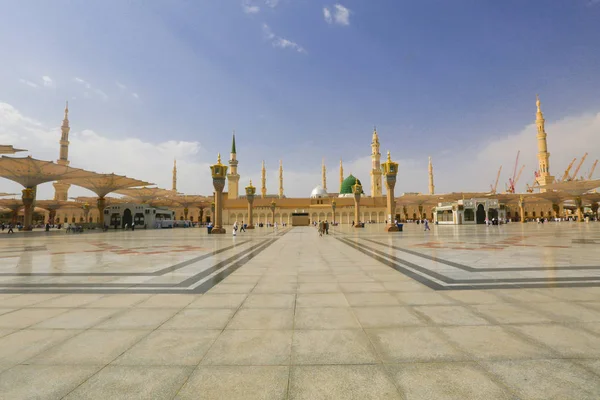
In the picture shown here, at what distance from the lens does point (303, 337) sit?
3.59m

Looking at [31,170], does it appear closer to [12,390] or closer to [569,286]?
[12,390]

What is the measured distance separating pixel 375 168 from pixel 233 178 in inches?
1667

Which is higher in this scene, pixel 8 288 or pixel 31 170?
pixel 31 170

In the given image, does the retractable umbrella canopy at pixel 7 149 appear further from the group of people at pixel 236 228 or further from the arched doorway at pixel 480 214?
the arched doorway at pixel 480 214

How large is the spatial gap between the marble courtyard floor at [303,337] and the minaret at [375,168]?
8549 cm

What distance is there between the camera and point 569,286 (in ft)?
19.6

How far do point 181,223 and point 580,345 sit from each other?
229 ft

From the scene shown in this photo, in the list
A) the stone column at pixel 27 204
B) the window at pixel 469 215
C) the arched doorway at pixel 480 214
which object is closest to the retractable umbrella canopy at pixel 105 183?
the stone column at pixel 27 204

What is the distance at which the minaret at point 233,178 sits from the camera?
8869 centimetres

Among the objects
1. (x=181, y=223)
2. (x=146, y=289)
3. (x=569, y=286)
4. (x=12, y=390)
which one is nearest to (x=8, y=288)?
(x=146, y=289)

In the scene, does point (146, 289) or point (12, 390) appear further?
point (146, 289)

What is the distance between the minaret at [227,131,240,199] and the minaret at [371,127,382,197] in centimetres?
4023

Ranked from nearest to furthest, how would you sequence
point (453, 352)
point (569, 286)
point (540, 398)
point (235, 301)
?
point (540, 398), point (453, 352), point (235, 301), point (569, 286)

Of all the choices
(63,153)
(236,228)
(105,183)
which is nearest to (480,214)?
(236,228)
